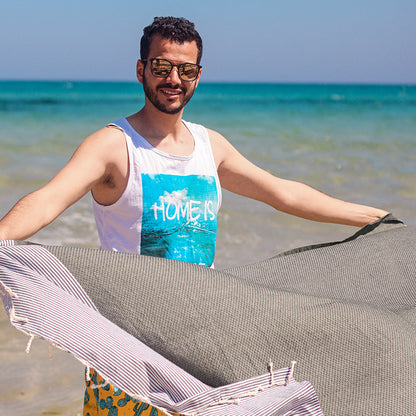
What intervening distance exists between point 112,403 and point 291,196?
1.26 meters

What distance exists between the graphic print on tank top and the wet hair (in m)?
0.50

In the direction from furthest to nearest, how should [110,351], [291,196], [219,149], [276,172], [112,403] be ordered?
[276,172], [291,196], [219,149], [112,403], [110,351]

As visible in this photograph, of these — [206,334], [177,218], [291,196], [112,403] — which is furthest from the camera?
[291,196]

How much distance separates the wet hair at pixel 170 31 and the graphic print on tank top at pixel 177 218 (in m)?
0.50

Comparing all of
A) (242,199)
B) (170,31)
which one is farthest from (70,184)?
(242,199)

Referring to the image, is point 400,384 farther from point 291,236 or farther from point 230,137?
point 230,137

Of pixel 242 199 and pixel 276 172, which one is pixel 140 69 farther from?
pixel 276 172

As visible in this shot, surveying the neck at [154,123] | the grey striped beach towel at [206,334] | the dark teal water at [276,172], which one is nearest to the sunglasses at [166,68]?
the neck at [154,123]

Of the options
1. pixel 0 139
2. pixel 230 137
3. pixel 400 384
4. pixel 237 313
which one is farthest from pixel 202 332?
pixel 230 137

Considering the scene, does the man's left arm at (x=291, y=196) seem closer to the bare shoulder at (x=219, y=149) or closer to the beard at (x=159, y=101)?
the bare shoulder at (x=219, y=149)

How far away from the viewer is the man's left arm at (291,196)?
2463mm

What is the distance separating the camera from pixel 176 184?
2.13 meters

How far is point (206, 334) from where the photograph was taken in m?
1.38

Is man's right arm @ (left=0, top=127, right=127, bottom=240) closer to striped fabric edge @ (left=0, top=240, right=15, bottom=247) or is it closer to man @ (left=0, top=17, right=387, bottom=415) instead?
man @ (left=0, top=17, right=387, bottom=415)
